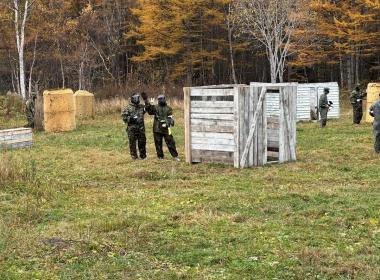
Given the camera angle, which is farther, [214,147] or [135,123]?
[135,123]

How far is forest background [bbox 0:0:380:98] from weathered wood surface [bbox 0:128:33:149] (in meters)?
15.0

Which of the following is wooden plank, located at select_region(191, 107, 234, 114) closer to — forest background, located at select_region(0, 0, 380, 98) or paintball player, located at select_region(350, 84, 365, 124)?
paintball player, located at select_region(350, 84, 365, 124)

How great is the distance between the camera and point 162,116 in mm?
14492

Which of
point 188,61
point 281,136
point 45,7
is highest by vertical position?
point 45,7

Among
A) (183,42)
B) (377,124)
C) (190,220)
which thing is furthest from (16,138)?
(183,42)

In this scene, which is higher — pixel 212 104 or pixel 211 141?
pixel 212 104

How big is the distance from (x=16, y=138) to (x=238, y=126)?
8.01 metres

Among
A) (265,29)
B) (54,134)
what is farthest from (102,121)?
(265,29)

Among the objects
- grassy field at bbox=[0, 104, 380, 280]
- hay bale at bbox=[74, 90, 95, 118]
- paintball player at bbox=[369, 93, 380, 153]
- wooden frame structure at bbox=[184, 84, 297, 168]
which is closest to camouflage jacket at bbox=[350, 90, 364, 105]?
paintball player at bbox=[369, 93, 380, 153]

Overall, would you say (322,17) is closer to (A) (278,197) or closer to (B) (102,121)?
(B) (102,121)

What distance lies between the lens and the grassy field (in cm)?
624

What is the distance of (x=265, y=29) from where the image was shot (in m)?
37.1

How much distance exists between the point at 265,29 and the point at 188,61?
23.8 feet

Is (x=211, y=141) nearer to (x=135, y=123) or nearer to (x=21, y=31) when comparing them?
(x=135, y=123)
